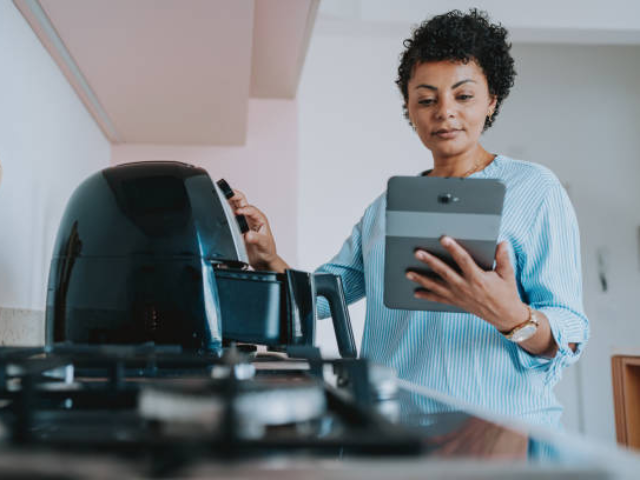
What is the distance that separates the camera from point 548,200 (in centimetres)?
95

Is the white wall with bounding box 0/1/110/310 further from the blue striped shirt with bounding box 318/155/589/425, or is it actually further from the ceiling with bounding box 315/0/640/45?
the ceiling with bounding box 315/0/640/45

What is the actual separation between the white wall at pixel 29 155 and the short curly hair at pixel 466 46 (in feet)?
2.11

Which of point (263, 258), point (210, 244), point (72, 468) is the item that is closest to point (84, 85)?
point (263, 258)

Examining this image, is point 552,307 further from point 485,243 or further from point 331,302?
point 331,302

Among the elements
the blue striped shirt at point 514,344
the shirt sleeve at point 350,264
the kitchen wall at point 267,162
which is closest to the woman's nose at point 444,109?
the blue striped shirt at point 514,344

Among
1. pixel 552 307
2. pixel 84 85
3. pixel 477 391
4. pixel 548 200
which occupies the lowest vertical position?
pixel 477 391

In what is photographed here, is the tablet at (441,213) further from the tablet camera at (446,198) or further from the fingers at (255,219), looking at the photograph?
the fingers at (255,219)

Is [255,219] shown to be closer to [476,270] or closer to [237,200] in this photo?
[237,200]

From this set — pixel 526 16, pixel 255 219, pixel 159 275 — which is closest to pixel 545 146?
pixel 526 16

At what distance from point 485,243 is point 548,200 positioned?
10.7 inches

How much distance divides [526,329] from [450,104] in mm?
438

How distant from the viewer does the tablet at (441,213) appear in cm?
70

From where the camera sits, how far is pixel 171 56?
1056 millimetres

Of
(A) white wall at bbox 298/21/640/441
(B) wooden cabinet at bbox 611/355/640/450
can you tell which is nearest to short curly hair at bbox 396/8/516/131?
(B) wooden cabinet at bbox 611/355/640/450
